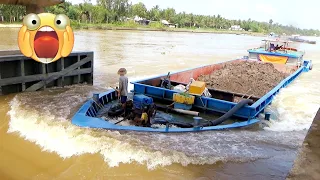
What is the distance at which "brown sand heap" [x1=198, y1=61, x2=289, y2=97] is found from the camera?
34.3 ft

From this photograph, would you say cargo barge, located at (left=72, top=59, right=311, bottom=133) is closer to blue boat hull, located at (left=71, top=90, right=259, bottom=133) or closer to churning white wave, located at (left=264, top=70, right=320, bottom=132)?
blue boat hull, located at (left=71, top=90, right=259, bottom=133)

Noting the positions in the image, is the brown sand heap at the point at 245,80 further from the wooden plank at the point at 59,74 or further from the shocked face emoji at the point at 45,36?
the shocked face emoji at the point at 45,36

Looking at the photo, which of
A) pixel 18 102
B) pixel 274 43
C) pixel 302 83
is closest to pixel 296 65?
pixel 302 83

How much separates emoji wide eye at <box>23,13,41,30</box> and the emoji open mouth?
10 cm

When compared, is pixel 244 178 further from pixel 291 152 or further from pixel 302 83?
pixel 302 83

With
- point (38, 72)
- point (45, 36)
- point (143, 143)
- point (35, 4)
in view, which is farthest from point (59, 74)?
point (45, 36)

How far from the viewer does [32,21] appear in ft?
16.7

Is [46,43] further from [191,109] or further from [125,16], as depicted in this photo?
[125,16]

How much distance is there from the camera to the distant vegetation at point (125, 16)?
4962 centimetres

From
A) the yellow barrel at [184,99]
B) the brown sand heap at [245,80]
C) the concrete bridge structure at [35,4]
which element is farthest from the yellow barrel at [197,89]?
the concrete bridge structure at [35,4]

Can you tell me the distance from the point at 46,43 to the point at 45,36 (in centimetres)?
12

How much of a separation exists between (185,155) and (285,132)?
354cm

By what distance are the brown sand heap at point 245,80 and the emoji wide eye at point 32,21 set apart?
6.80m

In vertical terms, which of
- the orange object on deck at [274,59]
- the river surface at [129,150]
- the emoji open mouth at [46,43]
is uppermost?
the emoji open mouth at [46,43]
